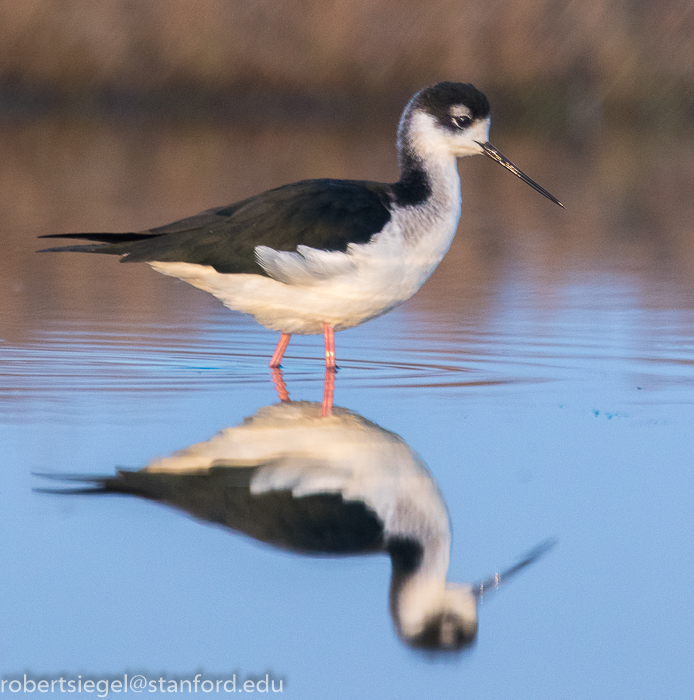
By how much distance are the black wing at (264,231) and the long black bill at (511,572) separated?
7.33ft

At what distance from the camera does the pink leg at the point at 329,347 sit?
223 inches

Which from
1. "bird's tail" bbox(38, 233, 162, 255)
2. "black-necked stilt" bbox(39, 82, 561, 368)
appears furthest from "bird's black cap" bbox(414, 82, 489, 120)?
"bird's tail" bbox(38, 233, 162, 255)

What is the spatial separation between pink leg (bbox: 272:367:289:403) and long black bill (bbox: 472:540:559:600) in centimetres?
184

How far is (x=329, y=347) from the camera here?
5680 mm

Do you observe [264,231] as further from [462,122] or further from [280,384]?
[462,122]

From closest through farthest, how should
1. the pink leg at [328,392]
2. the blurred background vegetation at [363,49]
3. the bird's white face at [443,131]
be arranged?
the pink leg at [328,392] < the bird's white face at [443,131] < the blurred background vegetation at [363,49]

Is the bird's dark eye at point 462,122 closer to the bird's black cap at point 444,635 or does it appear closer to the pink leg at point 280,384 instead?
the pink leg at point 280,384

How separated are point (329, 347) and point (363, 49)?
15970 millimetres

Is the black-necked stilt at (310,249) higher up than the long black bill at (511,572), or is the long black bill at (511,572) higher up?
the black-necked stilt at (310,249)

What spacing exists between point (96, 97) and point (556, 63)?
729cm

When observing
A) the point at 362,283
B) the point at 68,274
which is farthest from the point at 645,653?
the point at 68,274

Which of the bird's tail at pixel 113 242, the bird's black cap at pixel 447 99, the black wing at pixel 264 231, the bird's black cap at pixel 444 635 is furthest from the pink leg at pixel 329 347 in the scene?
the bird's black cap at pixel 444 635

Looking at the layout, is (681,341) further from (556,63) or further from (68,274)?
(556,63)

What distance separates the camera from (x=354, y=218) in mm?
5422
